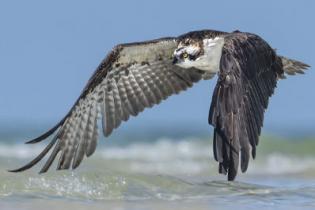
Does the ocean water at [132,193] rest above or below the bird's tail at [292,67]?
below

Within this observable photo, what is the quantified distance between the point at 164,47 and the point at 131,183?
191cm

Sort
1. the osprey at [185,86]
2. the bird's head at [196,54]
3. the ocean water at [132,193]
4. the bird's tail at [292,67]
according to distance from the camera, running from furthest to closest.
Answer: the bird's tail at [292,67], the bird's head at [196,54], the ocean water at [132,193], the osprey at [185,86]

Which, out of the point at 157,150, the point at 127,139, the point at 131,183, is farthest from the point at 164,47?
the point at 127,139

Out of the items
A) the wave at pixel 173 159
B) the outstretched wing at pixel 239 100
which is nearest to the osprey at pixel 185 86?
the outstretched wing at pixel 239 100

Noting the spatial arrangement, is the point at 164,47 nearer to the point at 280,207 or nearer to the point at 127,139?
the point at 280,207

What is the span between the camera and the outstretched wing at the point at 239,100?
41.1ft

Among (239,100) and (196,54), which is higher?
(196,54)

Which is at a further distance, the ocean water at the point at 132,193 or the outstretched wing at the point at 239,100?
the ocean water at the point at 132,193

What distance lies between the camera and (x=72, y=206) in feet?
44.7

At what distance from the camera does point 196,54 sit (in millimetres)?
15219

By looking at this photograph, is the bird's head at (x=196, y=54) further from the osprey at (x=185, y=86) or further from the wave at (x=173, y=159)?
the wave at (x=173, y=159)

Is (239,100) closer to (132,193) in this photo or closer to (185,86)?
(132,193)

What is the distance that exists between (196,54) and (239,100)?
88.6 inches

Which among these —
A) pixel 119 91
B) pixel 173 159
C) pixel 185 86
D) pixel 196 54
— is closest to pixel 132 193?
pixel 196 54
